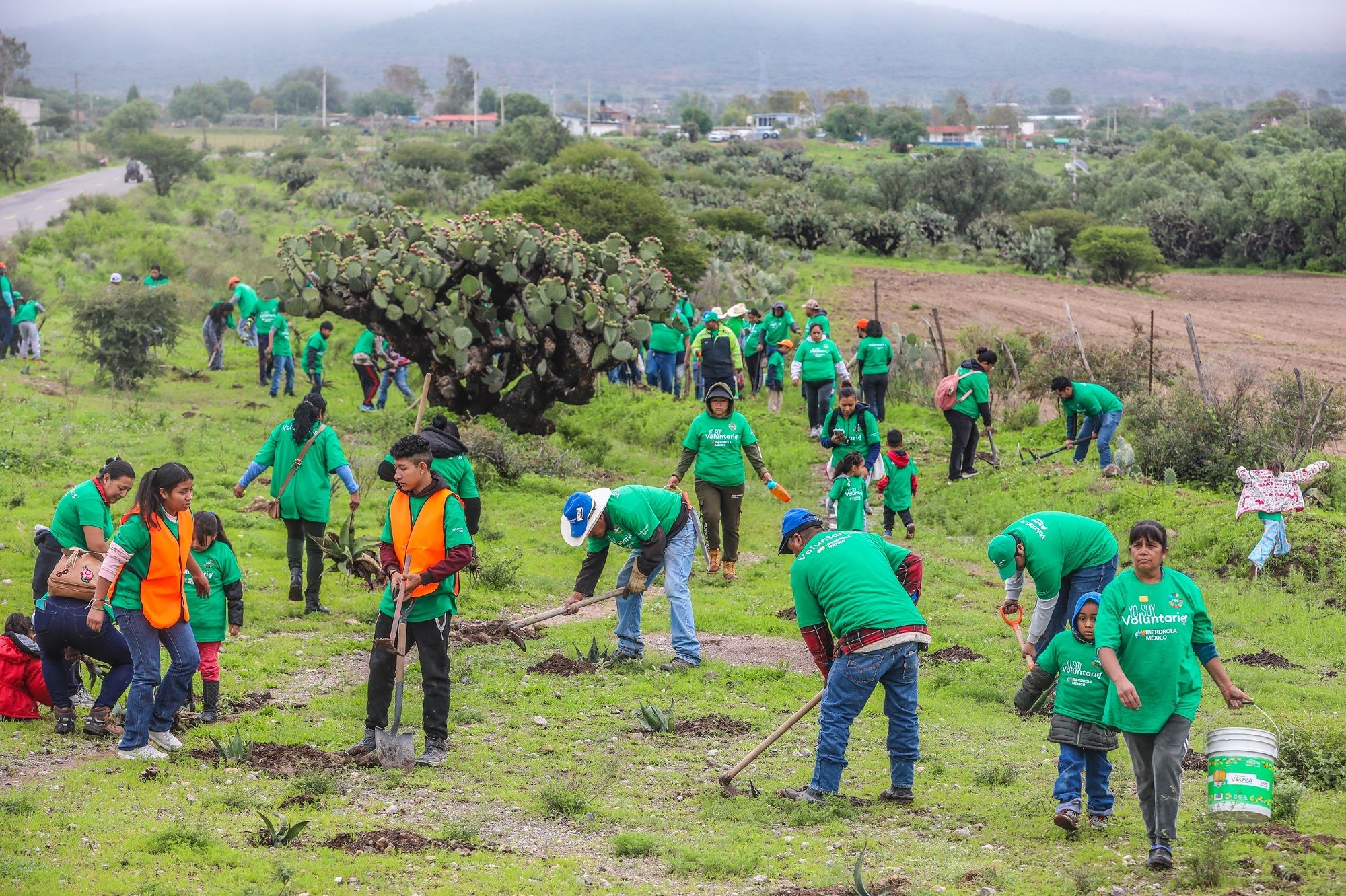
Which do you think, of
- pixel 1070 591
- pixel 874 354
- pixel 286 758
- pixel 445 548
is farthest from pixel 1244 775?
pixel 874 354

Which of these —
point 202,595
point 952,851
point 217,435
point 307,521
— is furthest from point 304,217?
point 952,851

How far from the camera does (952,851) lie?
Result: 6758 millimetres

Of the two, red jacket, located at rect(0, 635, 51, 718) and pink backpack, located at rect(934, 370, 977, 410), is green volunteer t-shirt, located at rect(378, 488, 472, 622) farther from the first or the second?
pink backpack, located at rect(934, 370, 977, 410)

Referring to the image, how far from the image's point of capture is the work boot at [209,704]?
8.68m

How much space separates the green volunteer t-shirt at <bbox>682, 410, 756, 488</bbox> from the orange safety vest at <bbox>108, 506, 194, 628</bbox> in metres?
6.32

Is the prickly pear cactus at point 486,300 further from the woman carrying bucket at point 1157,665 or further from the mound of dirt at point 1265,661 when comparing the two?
the woman carrying bucket at point 1157,665

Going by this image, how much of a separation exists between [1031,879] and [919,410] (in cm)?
1592

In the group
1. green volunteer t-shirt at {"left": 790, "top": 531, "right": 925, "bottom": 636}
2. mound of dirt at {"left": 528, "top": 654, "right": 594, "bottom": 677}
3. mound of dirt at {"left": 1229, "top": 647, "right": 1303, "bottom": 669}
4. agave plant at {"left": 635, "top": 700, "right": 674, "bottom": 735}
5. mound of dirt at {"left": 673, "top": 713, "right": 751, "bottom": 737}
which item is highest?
green volunteer t-shirt at {"left": 790, "top": 531, "right": 925, "bottom": 636}

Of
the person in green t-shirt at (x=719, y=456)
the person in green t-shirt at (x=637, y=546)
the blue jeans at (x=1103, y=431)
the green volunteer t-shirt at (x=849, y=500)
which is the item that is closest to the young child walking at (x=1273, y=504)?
the blue jeans at (x=1103, y=431)

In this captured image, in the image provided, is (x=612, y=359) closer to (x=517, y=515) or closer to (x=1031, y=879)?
(x=517, y=515)

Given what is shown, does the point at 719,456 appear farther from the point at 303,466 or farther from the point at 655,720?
the point at 655,720

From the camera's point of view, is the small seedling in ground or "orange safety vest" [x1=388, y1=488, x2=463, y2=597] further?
"orange safety vest" [x1=388, y1=488, x2=463, y2=597]

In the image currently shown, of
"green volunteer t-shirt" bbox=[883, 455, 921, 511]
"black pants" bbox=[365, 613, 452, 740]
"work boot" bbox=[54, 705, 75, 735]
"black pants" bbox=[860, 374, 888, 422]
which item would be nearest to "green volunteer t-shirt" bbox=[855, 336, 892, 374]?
"black pants" bbox=[860, 374, 888, 422]

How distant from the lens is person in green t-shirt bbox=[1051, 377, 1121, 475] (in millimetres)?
17062
